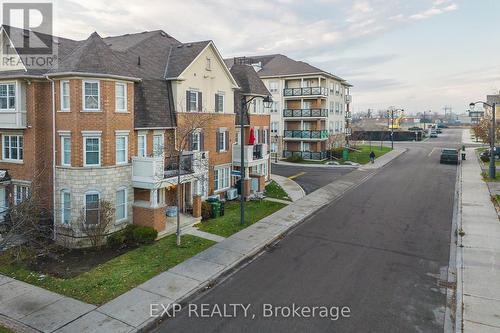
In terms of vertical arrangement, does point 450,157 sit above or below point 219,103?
below

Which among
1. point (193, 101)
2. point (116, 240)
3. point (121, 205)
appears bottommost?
point (116, 240)

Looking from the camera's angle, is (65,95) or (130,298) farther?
(65,95)

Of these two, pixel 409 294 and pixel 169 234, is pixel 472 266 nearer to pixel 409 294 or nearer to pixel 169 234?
pixel 409 294

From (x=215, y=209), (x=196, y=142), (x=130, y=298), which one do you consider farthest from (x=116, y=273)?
→ (x=196, y=142)

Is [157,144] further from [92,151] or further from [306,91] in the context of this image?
[306,91]

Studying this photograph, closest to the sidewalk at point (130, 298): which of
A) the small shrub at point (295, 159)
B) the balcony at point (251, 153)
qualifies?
the balcony at point (251, 153)

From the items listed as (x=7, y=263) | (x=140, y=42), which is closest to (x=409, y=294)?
(x=7, y=263)
